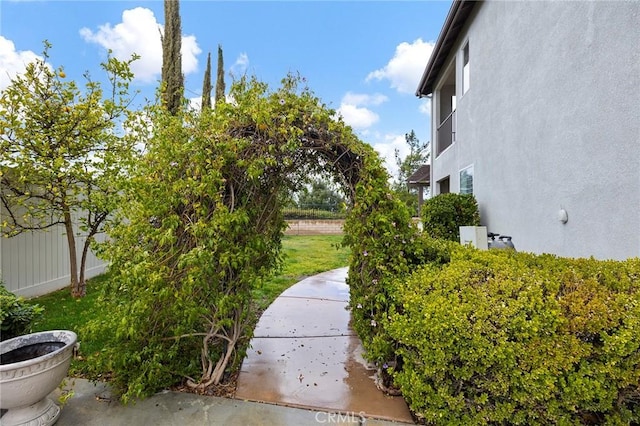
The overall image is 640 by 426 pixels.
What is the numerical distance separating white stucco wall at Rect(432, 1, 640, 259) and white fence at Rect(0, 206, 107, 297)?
8.79 m

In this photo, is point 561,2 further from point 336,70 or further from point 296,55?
point 336,70

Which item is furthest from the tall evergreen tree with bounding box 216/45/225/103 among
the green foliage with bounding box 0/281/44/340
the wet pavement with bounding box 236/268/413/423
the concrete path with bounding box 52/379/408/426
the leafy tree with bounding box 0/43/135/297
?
the concrete path with bounding box 52/379/408/426

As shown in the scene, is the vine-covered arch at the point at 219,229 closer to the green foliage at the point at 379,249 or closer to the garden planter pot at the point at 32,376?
the green foliage at the point at 379,249

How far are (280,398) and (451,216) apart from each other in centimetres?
661

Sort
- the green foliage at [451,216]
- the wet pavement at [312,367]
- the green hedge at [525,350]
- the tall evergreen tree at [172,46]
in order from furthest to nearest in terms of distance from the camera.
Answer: the tall evergreen tree at [172,46] → the green foliage at [451,216] → the wet pavement at [312,367] → the green hedge at [525,350]

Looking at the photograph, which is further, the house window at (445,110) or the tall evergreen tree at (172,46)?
the house window at (445,110)

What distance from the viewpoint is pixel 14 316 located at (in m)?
3.43

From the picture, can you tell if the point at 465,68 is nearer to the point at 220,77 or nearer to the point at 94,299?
the point at 94,299

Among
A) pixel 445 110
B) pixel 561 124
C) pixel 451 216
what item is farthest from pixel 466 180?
pixel 445 110

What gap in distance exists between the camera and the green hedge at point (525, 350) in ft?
7.38

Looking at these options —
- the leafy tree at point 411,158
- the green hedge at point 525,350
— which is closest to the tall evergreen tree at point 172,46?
the green hedge at point 525,350

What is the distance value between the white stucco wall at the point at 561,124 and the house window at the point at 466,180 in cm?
84

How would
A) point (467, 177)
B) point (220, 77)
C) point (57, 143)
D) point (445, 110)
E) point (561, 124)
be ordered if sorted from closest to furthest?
1. point (561, 124)
2. point (57, 143)
3. point (467, 177)
4. point (445, 110)
5. point (220, 77)

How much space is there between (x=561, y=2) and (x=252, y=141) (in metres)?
5.57
